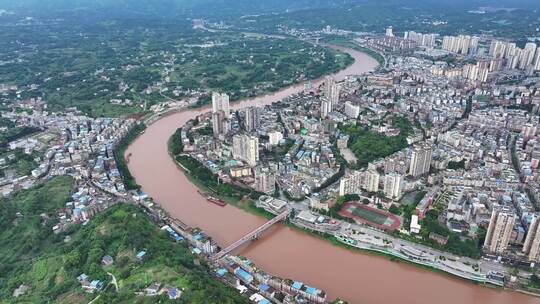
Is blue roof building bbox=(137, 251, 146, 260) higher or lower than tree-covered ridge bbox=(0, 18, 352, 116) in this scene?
lower

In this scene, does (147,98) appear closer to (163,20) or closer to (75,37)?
(75,37)

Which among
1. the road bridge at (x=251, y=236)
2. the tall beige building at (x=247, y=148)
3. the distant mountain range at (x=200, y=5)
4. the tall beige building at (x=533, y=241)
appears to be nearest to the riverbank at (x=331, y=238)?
the road bridge at (x=251, y=236)

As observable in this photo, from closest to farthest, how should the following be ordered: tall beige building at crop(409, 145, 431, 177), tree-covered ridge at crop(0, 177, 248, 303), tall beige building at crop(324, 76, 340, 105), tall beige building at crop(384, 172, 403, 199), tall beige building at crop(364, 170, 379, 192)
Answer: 1. tree-covered ridge at crop(0, 177, 248, 303)
2. tall beige building at crop(384, 172, 403, 199)
3. tall beige building at crop(364, 170, 379, 192)
4. tall beige building at crop(409, 145, 431, 177)
5. tall beige building at crop(324, 76, 340, 105)

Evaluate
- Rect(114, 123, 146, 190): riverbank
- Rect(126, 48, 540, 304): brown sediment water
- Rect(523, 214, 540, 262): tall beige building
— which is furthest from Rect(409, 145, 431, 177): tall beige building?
Rect(114, 123, 146, 190): riverbank

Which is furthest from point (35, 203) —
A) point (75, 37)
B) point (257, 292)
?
point (75, 37)

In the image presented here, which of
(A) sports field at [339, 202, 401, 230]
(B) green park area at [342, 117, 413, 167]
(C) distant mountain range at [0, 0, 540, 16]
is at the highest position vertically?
(C) distant mountain range at [0, 0, 540, 16]

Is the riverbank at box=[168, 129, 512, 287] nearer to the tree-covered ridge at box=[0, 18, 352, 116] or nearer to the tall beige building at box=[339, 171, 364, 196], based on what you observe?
the tall beige building at box=[339, 171, 364, 196]
